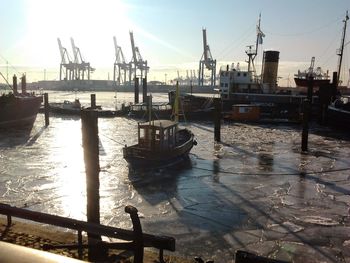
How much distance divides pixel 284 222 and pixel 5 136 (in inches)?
1109

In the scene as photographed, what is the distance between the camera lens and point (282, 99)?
185ft

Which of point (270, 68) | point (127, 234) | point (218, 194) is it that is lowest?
point (218, 194)

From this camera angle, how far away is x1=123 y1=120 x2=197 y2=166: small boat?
20750 millimetres

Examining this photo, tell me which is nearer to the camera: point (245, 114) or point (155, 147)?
point (155, 147)

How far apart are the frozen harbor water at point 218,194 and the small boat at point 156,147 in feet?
1.96

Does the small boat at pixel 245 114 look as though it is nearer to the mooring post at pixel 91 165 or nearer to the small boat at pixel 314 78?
the small boat at pixel 314 78

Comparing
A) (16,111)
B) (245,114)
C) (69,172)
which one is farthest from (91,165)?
(245,114)

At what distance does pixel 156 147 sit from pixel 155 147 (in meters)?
0.09

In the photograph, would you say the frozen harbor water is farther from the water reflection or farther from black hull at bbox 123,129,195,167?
black hull at bbox 123,129,195,167

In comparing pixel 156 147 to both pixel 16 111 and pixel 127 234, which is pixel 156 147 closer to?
pixel 127 234

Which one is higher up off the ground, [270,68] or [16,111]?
[270,68]

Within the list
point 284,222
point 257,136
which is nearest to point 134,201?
point 284,222

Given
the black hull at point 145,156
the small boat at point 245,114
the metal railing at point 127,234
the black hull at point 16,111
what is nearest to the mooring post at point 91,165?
the metal railing at point 127,234

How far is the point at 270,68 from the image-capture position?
63.0m
